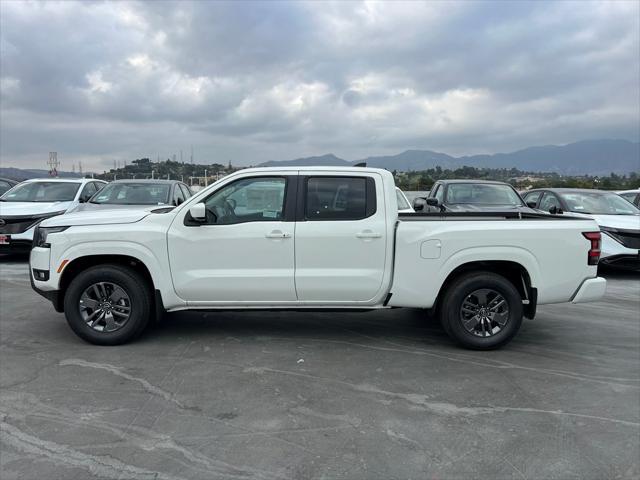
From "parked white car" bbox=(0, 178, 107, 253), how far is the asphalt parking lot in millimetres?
4475

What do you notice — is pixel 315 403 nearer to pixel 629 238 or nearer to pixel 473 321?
pixel 473 321

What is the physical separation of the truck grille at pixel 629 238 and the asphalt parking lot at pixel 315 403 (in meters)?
3.75

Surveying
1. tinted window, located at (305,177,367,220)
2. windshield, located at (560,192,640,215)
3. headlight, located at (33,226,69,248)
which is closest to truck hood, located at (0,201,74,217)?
headlight, located at (33,226,69,248)

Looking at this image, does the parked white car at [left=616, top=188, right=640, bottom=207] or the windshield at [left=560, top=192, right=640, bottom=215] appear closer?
the windshield at [left=560, top=192, right=640, bottom=215]

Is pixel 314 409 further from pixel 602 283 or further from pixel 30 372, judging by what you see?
pixel 602 283

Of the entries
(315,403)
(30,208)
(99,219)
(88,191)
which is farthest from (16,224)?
(315,403)

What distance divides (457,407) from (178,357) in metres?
2.61

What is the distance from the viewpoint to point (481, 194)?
11961 millimetres

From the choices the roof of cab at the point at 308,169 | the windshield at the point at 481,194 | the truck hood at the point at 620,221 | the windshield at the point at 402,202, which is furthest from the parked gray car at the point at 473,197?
the roof of cab at the point at 308,169

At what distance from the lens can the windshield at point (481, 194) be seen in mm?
11680

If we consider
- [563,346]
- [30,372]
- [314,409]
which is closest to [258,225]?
[314,409]

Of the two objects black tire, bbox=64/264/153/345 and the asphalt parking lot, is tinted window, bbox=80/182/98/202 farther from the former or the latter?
black tire, bbox=64/264/153/345

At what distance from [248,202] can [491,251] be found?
8.08ft

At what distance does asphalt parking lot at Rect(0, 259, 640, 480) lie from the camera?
3285 millimetres
